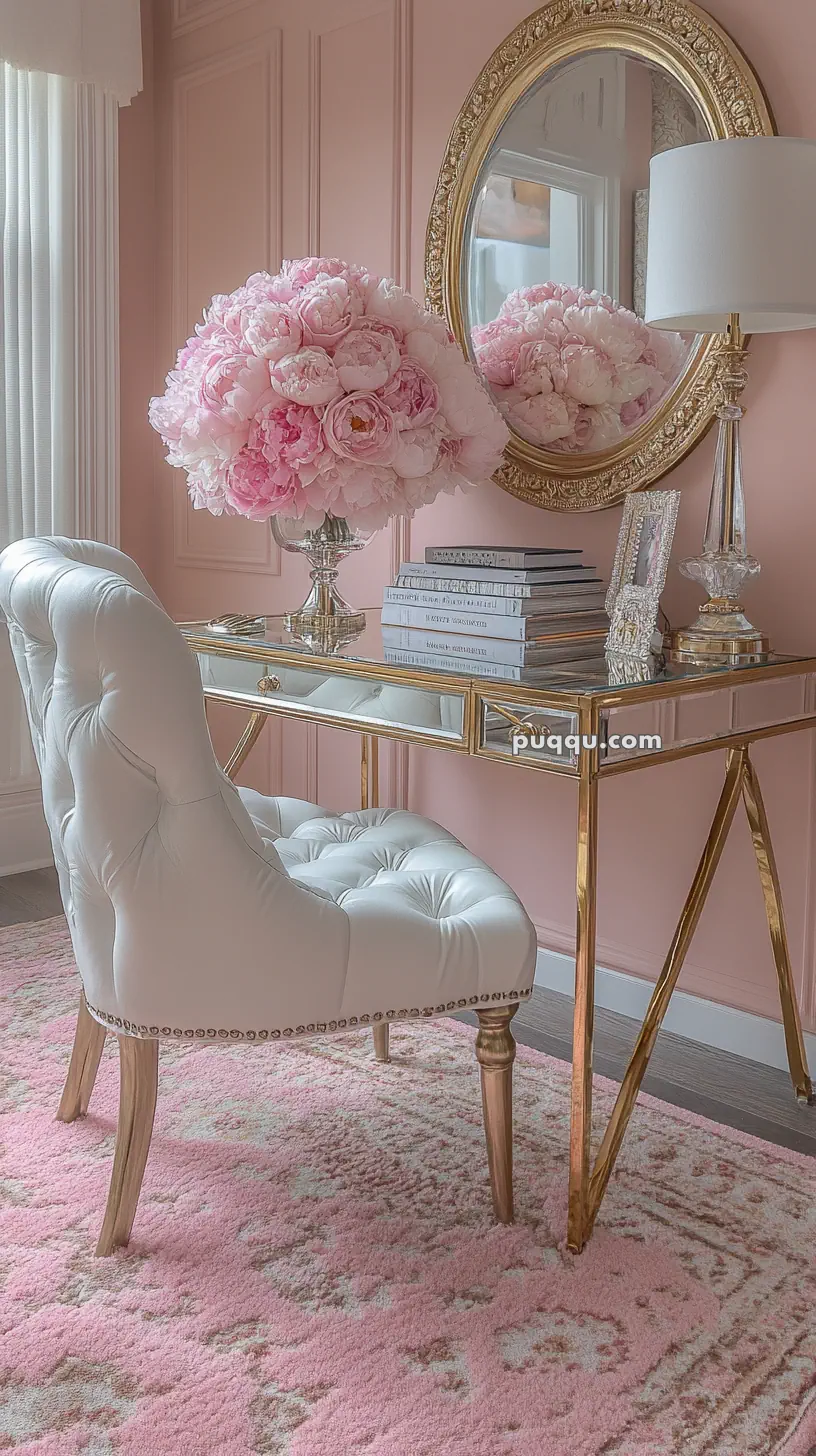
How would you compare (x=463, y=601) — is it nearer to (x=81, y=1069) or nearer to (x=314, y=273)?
(x=314, y=273)

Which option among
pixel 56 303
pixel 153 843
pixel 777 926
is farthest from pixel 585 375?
pixel 56 303

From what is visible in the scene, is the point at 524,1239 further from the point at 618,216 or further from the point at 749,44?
the point at 749,44

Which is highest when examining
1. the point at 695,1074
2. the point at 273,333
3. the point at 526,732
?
the point at 273,333

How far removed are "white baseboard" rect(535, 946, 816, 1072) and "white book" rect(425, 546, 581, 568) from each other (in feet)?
2.48

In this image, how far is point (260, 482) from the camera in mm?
2062

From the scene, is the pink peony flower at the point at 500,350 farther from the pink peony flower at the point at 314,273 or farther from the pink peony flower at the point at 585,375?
the pink peony flower at the point at 314,273

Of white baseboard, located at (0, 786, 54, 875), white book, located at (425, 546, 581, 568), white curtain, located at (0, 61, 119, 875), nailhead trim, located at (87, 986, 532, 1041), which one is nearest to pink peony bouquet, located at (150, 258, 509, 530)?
white book, located at (425, 546, 581, 568)

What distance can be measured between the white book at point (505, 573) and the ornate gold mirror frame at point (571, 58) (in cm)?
37

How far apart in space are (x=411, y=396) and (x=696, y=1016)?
4.20 feet

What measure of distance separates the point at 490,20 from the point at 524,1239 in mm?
2283

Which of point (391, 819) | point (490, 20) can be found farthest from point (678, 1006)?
point (490, 20)

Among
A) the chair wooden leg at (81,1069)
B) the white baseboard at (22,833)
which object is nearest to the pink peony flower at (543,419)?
the chair wooden leg at (81,1069)

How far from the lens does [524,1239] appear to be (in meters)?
1.71

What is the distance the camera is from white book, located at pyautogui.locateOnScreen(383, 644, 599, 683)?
68.7 inches
